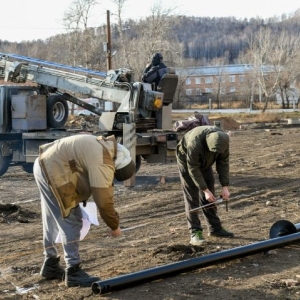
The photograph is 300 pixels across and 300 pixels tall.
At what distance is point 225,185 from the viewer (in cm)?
793

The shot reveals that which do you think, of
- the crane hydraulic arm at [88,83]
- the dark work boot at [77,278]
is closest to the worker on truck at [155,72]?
the crane hydraulic arm at [88,83]

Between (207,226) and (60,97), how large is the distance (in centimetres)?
805

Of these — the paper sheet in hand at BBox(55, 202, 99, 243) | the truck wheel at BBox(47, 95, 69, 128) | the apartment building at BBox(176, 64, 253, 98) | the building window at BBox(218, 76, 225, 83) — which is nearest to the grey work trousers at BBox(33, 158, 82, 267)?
the paper sheet in hand at BBox(55, 202, 99, 243)

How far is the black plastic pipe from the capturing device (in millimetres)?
5887

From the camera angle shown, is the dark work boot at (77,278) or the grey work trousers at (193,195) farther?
the grey work trousers at (193,195)

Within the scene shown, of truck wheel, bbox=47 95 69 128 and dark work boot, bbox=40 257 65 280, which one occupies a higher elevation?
truck wheel, bbox=47 95 69 128

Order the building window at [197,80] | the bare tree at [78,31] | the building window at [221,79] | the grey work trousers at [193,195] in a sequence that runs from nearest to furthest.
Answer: the grey work trousers at [193,195], the bare tree at [78,31], the building window at [221,79], the building window at [197,80]

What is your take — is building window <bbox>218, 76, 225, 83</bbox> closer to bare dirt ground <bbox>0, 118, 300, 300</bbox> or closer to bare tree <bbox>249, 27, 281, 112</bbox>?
bare tree <bbox>249, 27, 281, 112</bbox>

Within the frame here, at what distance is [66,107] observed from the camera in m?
15.9

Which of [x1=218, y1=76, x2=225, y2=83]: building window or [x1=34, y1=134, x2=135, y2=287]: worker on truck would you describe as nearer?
[x1=34, y1=134, x2=135, y2=287]: worker on truck

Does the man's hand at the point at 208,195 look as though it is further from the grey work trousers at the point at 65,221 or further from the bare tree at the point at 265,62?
the bare tree at the point at 265,62

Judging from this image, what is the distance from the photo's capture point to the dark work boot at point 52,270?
651cm

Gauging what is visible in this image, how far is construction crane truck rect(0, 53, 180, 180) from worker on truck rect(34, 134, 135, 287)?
7.37 metres

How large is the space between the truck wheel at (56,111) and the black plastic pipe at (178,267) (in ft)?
29.5
